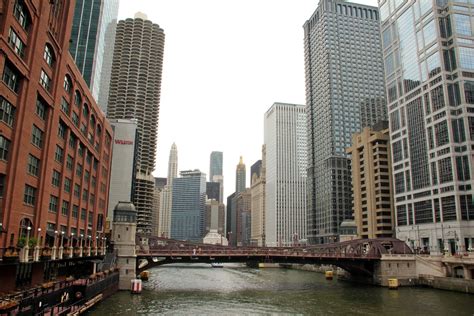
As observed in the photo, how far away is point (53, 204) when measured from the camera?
56.5 metres

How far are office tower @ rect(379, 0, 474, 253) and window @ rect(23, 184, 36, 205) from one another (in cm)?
9912

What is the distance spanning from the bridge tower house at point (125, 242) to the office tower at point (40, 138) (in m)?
6.27

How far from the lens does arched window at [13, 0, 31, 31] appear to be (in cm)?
4262

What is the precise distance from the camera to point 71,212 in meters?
64.0

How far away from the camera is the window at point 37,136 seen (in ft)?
156

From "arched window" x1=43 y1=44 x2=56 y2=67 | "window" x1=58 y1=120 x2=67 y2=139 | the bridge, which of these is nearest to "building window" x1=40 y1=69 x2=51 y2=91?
"arched window" x1=43 y1=44 x2=56 y2=67

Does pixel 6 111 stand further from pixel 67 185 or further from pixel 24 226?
pixel 67 185

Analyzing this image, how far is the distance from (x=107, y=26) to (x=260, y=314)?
15606cm

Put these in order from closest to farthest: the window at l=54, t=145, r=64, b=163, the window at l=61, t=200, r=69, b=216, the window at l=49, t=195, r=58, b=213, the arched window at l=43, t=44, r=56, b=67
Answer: the arched window at l=43, t=44, r=56, b=67, the window at l=49, t=195, r=58, b=213, the window at l=54, t=145, r=64, b=163, the window at l=61, t=200, r=69, b=216

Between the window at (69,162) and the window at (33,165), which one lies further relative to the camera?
the window at (69,162)

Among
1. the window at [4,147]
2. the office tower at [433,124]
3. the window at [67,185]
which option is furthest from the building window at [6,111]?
the office tower at [433,124]

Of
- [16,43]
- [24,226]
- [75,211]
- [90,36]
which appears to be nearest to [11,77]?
[16,43]

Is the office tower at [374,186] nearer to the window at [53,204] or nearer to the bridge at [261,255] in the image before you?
the bridge at [261,255]

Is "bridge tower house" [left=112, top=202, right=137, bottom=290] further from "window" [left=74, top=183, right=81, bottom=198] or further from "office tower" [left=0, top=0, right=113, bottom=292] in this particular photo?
"window" [left=74, top=183, right=81, bottom=198]
